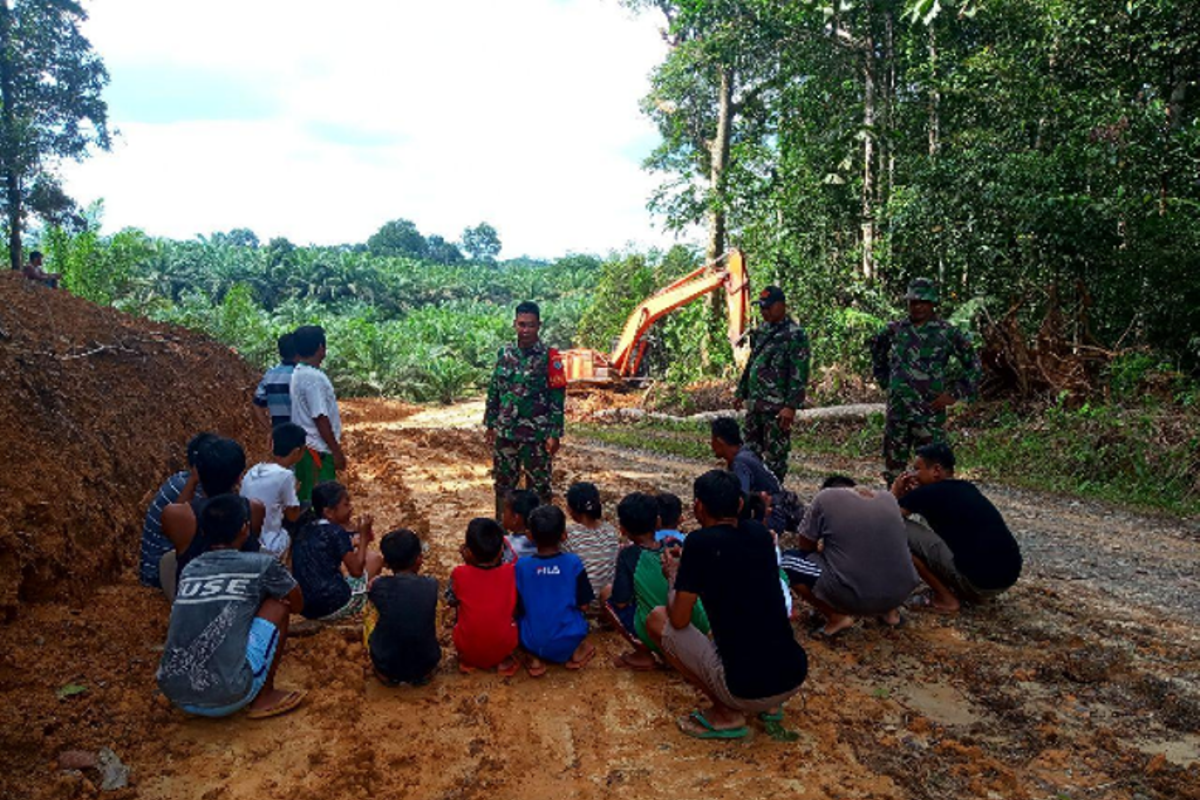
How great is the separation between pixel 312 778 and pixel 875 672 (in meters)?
2.57

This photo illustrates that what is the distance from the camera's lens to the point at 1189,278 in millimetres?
10352

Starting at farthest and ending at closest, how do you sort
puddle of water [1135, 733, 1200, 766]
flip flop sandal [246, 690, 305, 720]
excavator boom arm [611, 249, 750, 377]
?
1. excavator boom arm [611, 249, 750, 377]
2. flip flop sandal [246, 690, 305, 720]
3. puddle of water [1135, 733, 1200, 766]

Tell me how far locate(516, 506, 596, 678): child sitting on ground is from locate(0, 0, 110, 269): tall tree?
14657 millimetres

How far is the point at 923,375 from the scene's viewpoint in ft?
19.1

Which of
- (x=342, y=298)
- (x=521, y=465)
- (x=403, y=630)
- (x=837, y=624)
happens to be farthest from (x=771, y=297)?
(x=342, y=298)

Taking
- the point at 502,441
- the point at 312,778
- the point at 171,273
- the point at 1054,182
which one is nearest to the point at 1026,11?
the point at 1054,182

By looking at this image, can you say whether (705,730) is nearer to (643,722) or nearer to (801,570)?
(643,722)

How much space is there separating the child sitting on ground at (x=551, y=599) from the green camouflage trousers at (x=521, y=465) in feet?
6.03

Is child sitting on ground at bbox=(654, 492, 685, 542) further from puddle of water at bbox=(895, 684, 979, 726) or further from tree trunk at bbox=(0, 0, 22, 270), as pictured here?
tree trunk at bbox=(0, 0, 22, 270)

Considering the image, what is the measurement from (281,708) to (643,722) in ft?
4.95

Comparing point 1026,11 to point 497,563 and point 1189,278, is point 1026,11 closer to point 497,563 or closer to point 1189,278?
point 1189,278

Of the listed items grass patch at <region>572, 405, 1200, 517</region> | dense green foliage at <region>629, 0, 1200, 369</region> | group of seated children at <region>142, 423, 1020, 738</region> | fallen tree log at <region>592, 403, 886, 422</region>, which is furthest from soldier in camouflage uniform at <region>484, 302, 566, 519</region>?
fallen tree log at <region>592, 403, 886, 422</region>

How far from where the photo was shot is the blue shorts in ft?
10.8

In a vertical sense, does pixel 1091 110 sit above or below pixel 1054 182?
above
